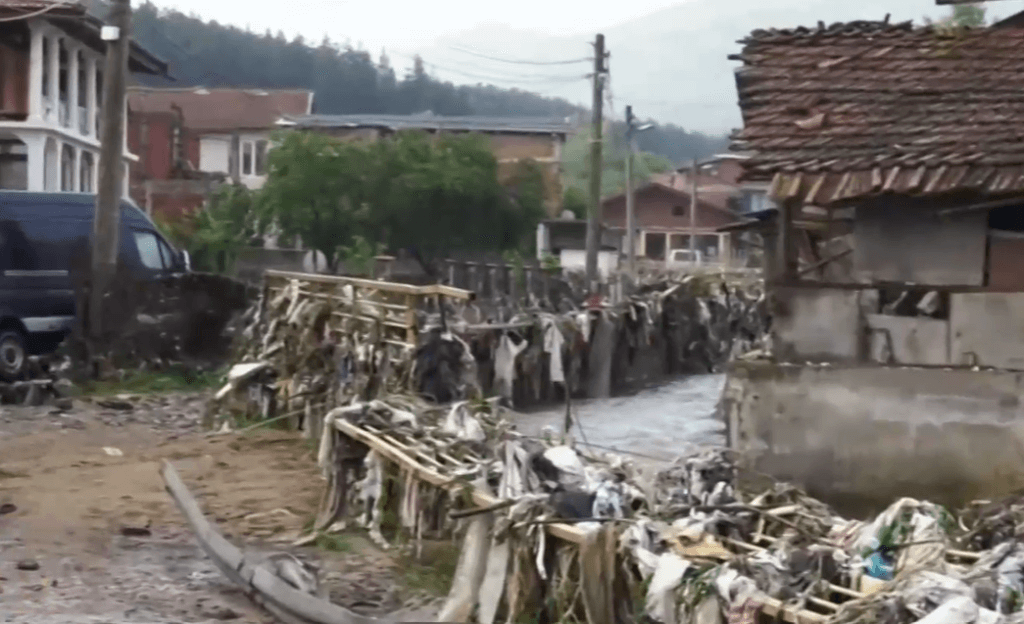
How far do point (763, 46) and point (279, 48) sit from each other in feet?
253

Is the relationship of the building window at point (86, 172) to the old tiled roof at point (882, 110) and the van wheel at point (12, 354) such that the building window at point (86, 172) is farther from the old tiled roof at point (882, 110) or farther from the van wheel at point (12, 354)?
the old tiled roof at point (882, 110)

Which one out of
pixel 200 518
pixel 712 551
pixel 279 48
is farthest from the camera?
pixel 279 48

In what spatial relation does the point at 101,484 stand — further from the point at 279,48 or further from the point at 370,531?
the point at 279,48

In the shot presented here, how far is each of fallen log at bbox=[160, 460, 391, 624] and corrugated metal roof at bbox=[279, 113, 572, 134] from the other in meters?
41.6

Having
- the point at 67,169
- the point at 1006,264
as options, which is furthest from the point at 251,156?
the point at 1006,264

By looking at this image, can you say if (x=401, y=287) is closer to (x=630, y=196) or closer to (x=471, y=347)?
(x=471, y=347)

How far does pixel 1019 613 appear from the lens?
19.6 feet

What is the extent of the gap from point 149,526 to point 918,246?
626 cm

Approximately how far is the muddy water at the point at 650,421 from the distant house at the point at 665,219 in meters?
34.6

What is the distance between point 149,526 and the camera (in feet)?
37.6

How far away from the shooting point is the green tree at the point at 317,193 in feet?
128

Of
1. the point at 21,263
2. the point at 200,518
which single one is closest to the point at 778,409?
the point at 200,518

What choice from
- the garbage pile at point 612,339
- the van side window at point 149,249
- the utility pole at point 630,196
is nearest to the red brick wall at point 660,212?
the utility pole at point 630,196

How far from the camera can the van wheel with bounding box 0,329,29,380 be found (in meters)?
Answer: 18.4
